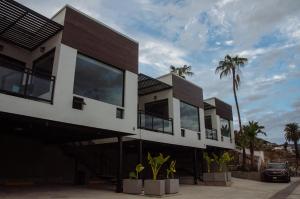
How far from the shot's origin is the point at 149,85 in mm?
19781

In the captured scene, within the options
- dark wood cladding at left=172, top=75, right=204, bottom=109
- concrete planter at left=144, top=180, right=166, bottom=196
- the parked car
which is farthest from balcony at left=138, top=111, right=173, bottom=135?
the parked car

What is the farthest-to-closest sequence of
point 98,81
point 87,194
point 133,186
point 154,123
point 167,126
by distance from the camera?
point 167,126 → point 154,123 → point 133,186 → point 98,81 → point 87,194

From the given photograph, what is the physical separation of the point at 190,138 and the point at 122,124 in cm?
821

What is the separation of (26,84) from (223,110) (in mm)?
22729

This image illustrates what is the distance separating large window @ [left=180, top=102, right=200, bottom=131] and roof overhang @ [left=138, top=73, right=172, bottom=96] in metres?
2.04

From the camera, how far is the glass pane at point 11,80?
9477 millimetres

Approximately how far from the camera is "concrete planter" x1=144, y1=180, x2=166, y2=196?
1287cm

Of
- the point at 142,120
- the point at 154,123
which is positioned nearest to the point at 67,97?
the point at 142,120

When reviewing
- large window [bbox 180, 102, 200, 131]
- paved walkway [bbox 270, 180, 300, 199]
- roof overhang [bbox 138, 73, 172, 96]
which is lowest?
paved walkway [bbox 270, 180, 300, 199]

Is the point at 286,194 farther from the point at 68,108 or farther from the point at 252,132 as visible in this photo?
the point at 252,132

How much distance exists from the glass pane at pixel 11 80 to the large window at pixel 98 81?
8.32ft

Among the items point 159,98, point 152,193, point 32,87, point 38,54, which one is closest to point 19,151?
point 38,54

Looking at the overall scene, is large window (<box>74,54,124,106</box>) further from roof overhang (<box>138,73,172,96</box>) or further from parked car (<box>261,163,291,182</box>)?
parked car (<box>261,163,291,182</box>)

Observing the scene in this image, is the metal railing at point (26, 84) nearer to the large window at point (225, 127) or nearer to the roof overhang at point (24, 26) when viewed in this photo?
the roof overhang at point (24, 26)
